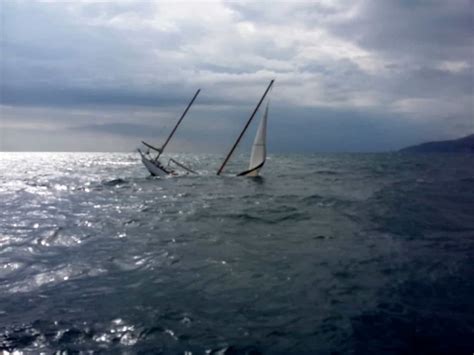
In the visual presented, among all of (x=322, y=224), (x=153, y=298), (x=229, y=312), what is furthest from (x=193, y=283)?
(x=322, y=224)

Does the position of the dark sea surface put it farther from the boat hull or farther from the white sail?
the boat hull

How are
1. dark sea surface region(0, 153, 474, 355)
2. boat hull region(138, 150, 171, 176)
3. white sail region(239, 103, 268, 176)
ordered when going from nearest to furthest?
dark sea surface region(0, 153, 474, 355) < white sail region(239, 103, 268, 176) < boat hull region(138, 150, 171, 176)

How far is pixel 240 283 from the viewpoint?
35.7 ft

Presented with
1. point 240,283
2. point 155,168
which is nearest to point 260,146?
point 155,168

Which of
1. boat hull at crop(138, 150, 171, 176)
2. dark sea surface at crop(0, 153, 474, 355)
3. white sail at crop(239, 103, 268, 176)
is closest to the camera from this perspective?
dark sea surface at crop(0, 153, 474, 355)

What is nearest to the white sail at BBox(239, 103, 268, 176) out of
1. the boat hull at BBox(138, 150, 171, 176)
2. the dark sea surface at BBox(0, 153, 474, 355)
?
the boat hull at BBox(138, 150, 171, 176)

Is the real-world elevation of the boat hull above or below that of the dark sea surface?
above

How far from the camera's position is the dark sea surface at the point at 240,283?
7750mm

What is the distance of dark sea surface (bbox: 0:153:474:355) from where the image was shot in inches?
305

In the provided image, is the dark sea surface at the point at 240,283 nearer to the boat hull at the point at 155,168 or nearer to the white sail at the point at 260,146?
the white sail at the point at 260,146

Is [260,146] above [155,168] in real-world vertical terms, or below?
above

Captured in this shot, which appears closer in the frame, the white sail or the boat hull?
the white sail

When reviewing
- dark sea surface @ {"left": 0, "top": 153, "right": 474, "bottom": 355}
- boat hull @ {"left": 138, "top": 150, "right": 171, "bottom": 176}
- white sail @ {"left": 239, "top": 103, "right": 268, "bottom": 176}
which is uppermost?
white sail @ {"left": 239, "top": 103, "right": 268, "bottom": 176}

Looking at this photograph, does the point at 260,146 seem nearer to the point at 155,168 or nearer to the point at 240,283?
the point at 155,168
